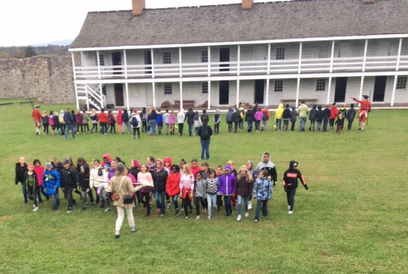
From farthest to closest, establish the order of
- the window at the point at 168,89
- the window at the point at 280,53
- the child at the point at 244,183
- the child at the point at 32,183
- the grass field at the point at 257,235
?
the window at the point at 168,89, the window at the point at 280,53, the child at the point at 32,183, the child at the point at 244,183, the grass field at the point at 257,235

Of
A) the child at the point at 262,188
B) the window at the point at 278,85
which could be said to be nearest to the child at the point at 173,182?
the child at the point at 262,188

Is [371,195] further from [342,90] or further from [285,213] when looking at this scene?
[342,90]

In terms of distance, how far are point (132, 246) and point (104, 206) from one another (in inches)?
102

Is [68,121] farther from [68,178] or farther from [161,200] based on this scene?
[161,200]

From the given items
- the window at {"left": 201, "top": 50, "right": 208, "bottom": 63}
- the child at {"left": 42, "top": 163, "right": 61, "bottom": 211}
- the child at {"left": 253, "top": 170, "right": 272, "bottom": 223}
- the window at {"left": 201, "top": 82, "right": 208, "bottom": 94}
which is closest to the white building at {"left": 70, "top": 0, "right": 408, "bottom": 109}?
the window at {"left": 201, "top": 50, "right": 208, "bottom": 63}

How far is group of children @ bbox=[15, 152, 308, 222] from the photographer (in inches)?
307

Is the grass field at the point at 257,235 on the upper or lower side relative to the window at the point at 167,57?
lower

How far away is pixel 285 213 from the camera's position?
8148mm

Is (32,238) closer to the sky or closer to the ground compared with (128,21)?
closer to the ground

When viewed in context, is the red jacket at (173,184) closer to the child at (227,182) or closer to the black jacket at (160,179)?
the black jacket at (160,179)

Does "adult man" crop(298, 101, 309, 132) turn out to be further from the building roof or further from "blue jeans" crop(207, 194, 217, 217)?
"blue jeans" crop(207, 194, 217, 217)

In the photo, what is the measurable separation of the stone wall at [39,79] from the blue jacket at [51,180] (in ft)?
94.6

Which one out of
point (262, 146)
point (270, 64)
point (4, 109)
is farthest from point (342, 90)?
point (4, 109)

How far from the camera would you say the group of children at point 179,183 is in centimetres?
780
